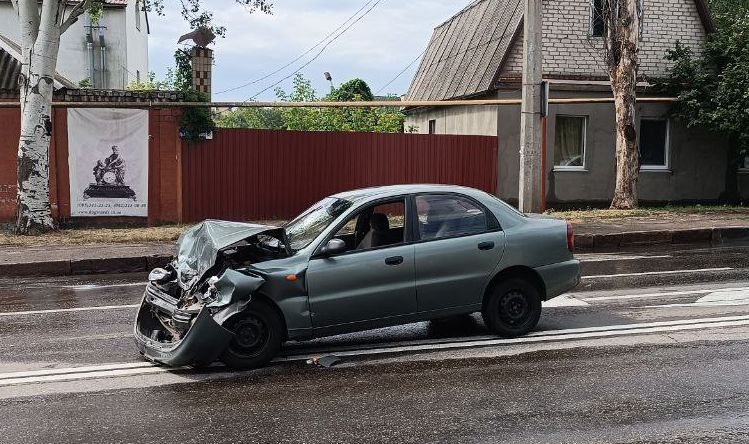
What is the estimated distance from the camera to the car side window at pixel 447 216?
7039mm

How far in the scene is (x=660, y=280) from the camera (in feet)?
33.8

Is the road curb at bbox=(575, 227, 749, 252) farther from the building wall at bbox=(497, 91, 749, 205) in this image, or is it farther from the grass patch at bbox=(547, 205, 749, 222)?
the building wall at bbox=(497, 91, 749, 205)

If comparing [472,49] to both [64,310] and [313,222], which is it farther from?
[313,222]

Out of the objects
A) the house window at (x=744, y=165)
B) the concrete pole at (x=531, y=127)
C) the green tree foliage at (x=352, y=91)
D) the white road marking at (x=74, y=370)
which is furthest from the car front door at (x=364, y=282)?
the green tree foliage at (x=352, y=91)

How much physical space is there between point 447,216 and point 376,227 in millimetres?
671

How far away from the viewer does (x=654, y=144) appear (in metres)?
20.7

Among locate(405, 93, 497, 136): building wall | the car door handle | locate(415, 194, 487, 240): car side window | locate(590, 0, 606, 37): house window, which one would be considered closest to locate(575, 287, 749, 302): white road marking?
locate(415, 194, 487, 240): car side window

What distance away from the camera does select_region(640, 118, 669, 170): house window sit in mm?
20625

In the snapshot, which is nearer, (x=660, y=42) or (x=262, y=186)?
(x=262, y=186)

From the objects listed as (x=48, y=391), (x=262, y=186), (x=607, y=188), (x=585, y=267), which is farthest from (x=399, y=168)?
(x=48, y=391)

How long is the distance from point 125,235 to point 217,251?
360 inches

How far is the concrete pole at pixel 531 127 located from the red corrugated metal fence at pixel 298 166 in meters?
4.16

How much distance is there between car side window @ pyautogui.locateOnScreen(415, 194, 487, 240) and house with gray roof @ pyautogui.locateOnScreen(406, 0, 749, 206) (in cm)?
1238

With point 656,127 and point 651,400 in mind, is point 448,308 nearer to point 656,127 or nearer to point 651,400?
point 651,400
